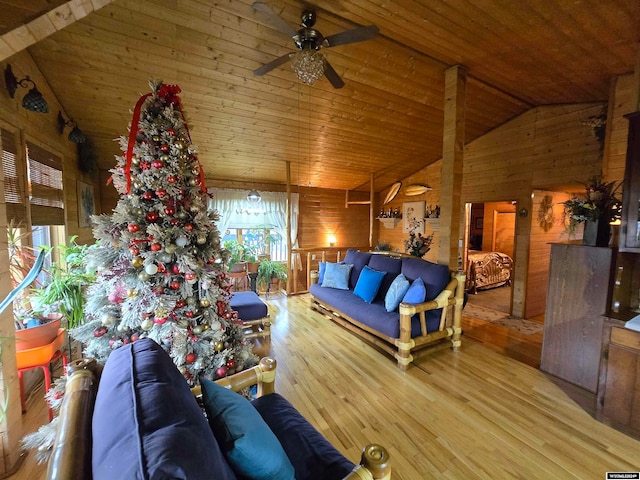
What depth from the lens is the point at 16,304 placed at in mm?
2107

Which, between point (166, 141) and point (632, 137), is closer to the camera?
point (166, 141)

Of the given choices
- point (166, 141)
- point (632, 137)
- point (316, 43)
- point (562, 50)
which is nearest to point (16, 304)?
point (166, 141)

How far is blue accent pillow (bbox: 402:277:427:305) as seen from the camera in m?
2.89

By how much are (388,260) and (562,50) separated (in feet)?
8.93

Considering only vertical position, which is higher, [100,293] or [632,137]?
[632,137]

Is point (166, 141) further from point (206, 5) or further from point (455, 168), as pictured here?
point (455, 168)

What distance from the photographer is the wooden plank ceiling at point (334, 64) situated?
2.20 m

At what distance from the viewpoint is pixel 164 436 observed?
662mm

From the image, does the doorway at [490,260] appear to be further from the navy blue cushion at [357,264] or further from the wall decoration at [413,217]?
the navy blue cushion at [357,264]

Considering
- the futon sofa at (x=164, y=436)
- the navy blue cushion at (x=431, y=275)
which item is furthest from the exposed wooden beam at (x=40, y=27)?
the navy blue cushion at (x=431, y=275)

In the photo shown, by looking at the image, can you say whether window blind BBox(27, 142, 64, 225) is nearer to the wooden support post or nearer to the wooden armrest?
the wooden armrest

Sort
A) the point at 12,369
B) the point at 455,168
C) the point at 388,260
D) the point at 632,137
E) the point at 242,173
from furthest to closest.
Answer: the point at 242,173, the point at 388,260, the point at 455,168, the point at 632,137, the point at 12,369

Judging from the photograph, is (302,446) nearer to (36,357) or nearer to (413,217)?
(36,357)

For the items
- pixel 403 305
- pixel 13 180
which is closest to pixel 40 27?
pixel 13 180
